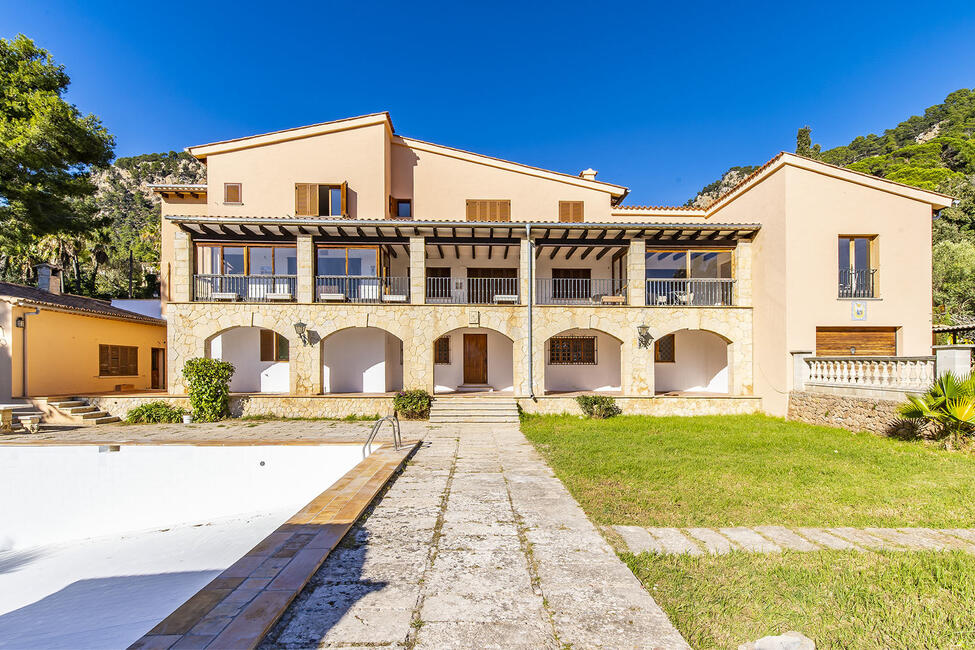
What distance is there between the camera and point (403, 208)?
1850 centimetres

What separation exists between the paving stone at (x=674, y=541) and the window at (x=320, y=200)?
15245 millimetres

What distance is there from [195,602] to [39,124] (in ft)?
64.6

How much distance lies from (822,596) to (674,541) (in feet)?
4.05

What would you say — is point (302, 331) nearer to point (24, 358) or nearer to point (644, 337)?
point (24, 358)

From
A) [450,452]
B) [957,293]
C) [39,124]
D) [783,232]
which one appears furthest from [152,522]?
[957,293]

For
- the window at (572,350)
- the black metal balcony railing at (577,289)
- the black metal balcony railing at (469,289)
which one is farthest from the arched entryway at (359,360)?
the window at (572,350)

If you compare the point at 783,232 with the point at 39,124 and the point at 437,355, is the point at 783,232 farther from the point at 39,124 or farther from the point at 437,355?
the point at 39,124

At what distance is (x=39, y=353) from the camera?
576 inches

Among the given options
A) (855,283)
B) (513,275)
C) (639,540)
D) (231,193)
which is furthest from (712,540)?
(231,193)

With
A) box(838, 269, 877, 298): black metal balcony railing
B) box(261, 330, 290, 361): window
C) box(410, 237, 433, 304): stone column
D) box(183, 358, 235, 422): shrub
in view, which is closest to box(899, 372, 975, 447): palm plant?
box(838, 269, 877, 298): black metal balcony railing

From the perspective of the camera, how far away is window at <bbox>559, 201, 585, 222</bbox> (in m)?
18.5

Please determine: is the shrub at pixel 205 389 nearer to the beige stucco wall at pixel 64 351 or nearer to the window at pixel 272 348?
the window at pixel 272 348

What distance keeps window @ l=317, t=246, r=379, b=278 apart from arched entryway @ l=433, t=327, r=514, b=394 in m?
4.00

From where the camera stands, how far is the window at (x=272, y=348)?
54.6 feet
